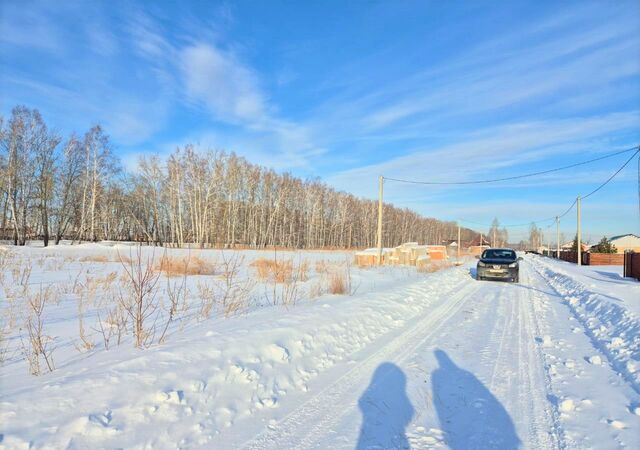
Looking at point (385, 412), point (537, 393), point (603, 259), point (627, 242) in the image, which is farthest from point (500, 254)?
point (627, 242)

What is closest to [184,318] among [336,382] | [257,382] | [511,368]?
[257,382]

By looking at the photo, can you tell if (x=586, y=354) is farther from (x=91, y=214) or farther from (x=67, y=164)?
(x=67, y=164)

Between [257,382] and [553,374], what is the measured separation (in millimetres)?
3850

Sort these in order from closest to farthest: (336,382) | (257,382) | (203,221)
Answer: (257,382)
(336,382)
(203,221)

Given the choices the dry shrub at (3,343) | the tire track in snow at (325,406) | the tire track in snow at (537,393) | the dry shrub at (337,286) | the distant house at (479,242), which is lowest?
the tire track in snow at (325,406)

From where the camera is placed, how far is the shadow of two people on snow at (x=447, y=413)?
10.5 feet

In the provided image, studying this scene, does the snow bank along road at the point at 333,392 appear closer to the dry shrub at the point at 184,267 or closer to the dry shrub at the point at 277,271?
the dry shrub at the point at 277,271

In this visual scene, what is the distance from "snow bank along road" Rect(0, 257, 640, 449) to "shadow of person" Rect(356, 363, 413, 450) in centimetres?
2

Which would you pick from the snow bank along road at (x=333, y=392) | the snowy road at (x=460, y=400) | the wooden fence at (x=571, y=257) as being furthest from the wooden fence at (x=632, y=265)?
the wooden fence at (x=571, y=257)

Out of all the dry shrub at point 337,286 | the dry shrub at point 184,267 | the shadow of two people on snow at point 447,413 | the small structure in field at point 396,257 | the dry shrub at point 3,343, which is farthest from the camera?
the small structure in field at point 396,257

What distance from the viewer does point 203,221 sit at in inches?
1738

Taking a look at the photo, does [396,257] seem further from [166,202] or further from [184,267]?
[166,202]

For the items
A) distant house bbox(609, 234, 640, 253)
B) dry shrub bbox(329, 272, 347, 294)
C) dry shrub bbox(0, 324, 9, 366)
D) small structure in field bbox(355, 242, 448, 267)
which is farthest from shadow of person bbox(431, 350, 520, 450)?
distant house bbox(609, 234, 640, 253)

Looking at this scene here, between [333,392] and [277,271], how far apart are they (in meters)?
7.54
